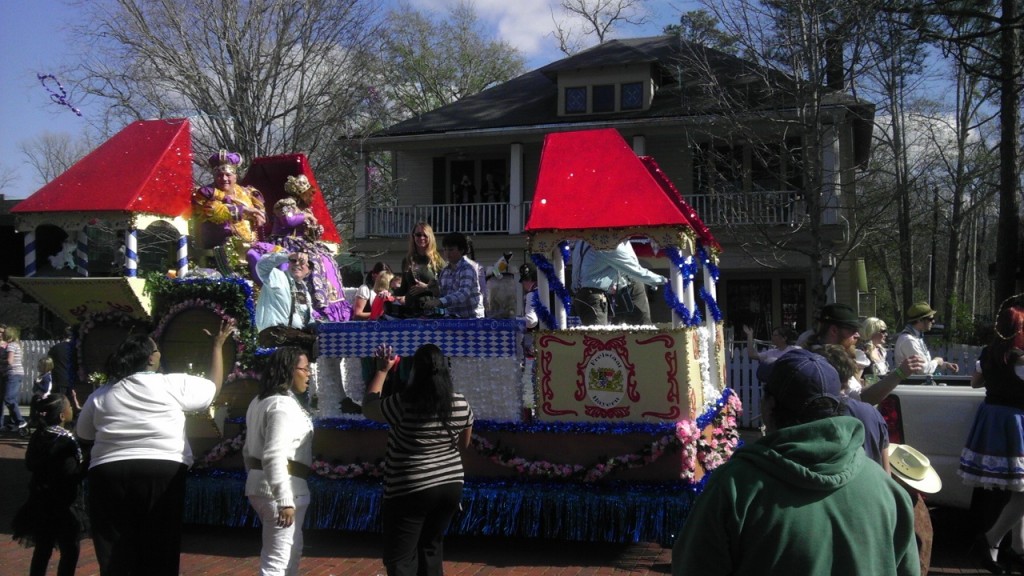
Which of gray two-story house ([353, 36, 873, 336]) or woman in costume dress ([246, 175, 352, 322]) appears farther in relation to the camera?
gray two-story house ([353, 36, 873, 336])

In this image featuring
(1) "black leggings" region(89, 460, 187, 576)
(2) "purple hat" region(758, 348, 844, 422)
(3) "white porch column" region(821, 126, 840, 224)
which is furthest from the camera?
(3) "white porch column" region(821, 126, 840, 224)

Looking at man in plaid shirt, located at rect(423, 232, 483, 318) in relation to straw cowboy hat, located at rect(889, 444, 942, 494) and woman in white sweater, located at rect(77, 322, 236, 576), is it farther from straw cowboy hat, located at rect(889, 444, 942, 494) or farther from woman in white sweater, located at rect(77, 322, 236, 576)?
straw cowboy hat, located at rect(889, 444, 942, 494)

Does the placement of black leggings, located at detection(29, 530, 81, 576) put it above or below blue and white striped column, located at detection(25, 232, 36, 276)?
below

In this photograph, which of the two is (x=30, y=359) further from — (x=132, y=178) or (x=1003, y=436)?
(x=1003, y=436)

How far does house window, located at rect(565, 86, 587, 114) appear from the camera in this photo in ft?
72.1

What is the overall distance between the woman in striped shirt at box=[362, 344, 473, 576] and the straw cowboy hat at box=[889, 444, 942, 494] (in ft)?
7.27

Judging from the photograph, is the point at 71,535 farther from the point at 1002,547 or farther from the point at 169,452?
the point at 1002,547

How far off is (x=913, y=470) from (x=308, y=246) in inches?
238

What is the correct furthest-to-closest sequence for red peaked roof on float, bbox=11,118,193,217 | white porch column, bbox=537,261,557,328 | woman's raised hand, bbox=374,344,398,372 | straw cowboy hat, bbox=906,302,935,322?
straw cowboy hat, bbox=906,302,935,322 → red peaked roof on float, bbox=11,118,193,217 → white porch column, bbox=537,261,557,328 → woman's raised hand, bbox=374,344,398,372

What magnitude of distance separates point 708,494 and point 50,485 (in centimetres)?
482

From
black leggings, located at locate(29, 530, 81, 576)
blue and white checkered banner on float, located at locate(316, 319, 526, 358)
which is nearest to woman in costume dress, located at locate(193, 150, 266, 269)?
blue and white checkered banner on float, located at locate(316, 319, 526, 358)

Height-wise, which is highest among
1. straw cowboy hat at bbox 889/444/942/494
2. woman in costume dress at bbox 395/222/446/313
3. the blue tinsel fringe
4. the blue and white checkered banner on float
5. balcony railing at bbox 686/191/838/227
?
balcony railing at bbox 686/191/838/227

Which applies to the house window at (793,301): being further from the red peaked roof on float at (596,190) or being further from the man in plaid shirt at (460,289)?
the man in plaid shirt at (460,289)

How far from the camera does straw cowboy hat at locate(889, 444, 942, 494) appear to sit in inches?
153
